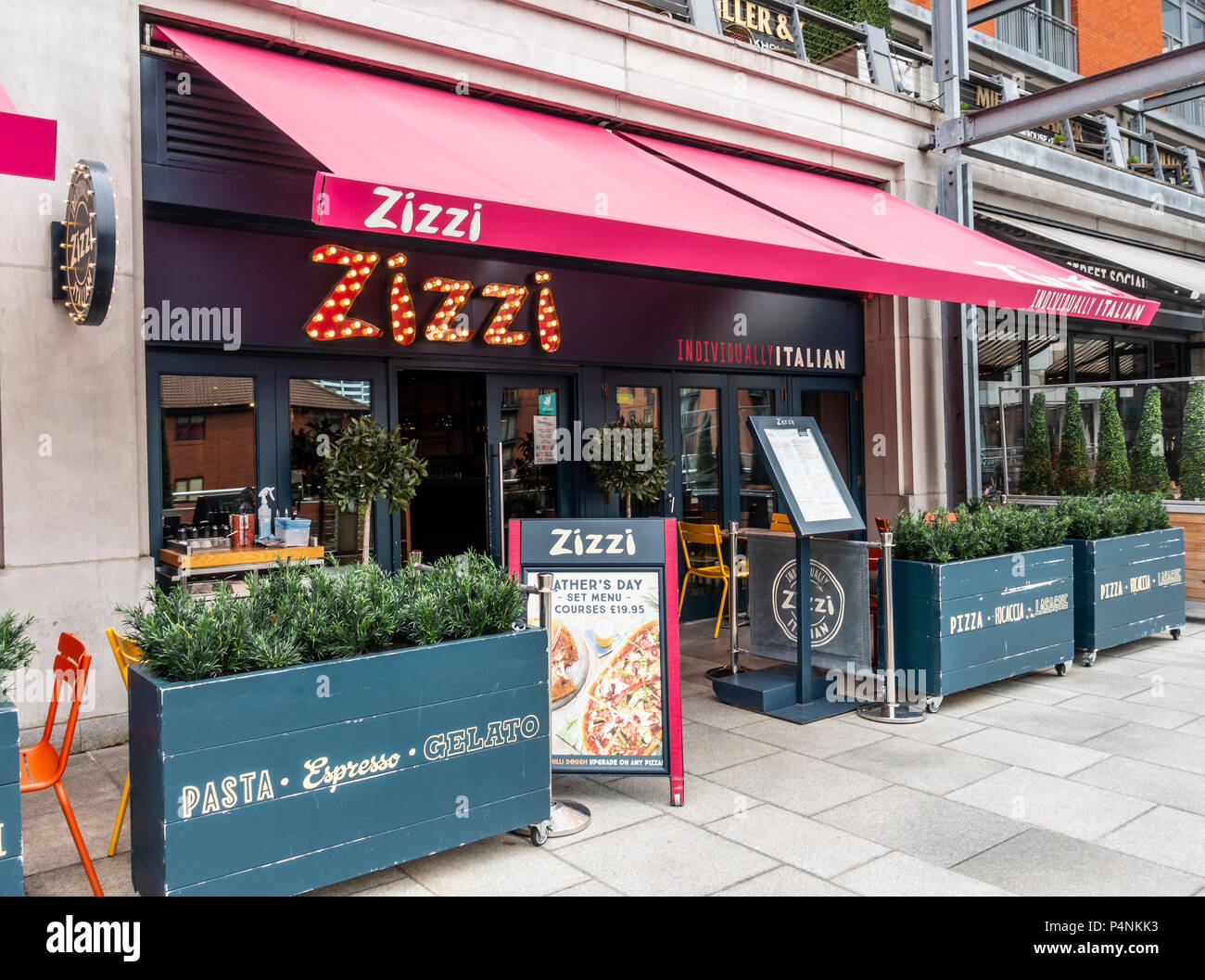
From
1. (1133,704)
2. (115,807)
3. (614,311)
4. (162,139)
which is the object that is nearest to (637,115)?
(614,311)

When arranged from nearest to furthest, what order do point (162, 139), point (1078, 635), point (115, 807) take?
point (115, 807) → point (162, 139) → point (1078, 635)

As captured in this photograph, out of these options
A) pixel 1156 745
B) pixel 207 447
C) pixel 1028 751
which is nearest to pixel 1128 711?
pixel 1156 745

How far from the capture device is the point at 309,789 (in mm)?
3404

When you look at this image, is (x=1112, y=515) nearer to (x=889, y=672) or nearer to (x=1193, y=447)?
(x=1193, y=447)

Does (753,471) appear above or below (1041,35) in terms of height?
below

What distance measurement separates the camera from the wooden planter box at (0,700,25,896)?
2.95m

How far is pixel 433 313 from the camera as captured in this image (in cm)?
759

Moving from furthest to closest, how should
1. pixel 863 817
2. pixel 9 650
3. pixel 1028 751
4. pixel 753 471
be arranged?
pixel 753 471 < pixel 1028 751 < pixel 863 817 < pixel 9 650

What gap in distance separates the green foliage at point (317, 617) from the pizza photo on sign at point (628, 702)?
2.27 feet

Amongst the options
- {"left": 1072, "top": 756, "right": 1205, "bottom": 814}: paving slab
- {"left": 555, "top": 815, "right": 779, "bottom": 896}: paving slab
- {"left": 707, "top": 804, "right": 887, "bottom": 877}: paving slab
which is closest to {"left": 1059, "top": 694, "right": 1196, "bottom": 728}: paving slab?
{"left": 1072, "top": 756, "right": 1205, "bottom": 814}: paving slab

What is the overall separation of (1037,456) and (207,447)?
9.17 m

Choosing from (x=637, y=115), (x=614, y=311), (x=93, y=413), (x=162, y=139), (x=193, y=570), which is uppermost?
(x=637, y=115)
